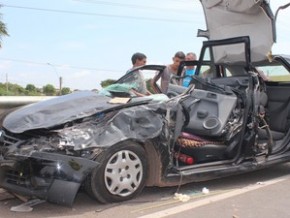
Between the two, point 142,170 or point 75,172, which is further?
point 142,170

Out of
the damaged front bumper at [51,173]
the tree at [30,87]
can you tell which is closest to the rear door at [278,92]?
the damaged front bumper at [51,173]

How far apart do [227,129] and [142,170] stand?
1516 mm

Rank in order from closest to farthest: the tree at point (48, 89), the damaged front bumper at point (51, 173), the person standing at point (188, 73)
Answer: the damaged front bumper at point (51, 173), the person standing at point (188, 73), the tree at point (48, 89)

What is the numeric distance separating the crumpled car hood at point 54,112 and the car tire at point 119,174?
20.9 inches

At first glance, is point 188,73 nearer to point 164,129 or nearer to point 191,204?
point 164,129

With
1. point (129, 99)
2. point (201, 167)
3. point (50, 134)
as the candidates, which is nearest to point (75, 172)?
point (50, 134)

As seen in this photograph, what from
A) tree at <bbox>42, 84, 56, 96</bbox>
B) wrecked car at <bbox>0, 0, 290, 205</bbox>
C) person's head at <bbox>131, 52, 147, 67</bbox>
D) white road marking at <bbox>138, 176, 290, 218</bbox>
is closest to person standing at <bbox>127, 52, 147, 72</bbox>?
person's head at <bbox>131, 52, 147, 67</bbox>

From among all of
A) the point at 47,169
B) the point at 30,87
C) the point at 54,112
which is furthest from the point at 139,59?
the point at 30,87

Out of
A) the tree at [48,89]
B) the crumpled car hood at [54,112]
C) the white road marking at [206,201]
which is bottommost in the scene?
the white road marking at [206,201]

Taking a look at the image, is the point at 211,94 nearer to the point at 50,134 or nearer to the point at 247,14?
the point at 247,14

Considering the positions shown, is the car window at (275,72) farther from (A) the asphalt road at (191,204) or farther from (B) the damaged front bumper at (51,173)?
(B) the damaged front bumper at (51,173)

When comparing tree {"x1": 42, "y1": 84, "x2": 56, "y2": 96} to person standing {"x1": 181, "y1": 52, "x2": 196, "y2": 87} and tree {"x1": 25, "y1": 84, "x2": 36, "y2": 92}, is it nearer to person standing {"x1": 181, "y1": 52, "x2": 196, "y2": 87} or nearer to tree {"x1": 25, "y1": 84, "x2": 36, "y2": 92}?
tree {"x1": 25, "y1": 84, "x2": 36, "y2": 92}

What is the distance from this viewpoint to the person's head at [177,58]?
8359mm

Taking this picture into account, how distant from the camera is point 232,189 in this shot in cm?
593
